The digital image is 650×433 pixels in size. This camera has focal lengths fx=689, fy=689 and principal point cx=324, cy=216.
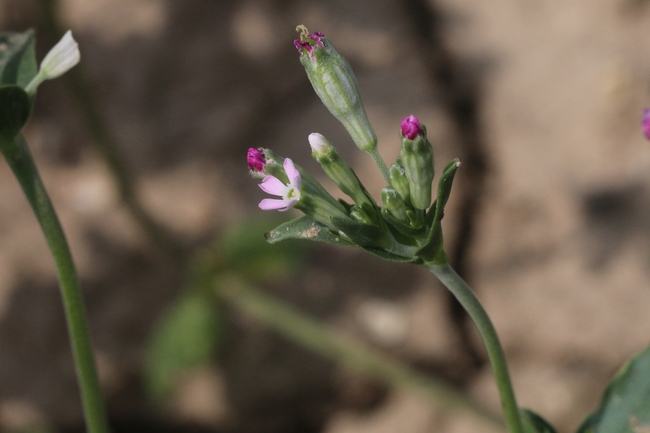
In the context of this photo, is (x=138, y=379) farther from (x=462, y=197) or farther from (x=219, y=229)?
(x=462, y=197)

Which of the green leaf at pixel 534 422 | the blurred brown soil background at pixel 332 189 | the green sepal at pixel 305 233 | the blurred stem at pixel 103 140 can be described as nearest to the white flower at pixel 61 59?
the green sepal at pixel 305 233

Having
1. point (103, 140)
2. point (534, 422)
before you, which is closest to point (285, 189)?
point (534, 422)

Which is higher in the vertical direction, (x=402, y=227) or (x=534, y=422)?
(x=402, y=227)

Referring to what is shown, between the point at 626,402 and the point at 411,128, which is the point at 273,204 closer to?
the point at 411,128

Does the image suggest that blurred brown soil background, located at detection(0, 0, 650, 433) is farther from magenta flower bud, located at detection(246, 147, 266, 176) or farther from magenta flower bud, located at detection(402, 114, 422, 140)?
magenta flower bud, located at detection(402, 114, 422, 140)

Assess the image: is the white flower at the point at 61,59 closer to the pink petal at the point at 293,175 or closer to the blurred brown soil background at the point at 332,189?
the pink petal at the point at 293,175

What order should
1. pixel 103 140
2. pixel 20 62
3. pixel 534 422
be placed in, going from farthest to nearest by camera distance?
pixel 103 140, pixel 20 62, pixel 534 422

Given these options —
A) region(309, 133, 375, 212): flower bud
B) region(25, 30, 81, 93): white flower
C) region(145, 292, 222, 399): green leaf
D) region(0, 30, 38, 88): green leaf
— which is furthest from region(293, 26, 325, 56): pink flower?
region(145, 292, 222, 399): green leaf
